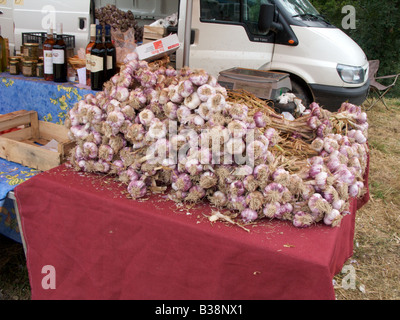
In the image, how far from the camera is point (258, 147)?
121cm

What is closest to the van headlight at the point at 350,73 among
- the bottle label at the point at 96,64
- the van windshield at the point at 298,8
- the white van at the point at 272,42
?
the white van at the point at 272,42

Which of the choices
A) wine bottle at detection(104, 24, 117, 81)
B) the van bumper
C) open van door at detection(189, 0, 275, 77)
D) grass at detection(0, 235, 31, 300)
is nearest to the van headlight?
the van bumper

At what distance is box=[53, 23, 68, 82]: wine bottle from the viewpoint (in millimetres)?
2197

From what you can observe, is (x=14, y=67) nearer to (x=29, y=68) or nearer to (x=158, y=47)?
(x=29, y=68)

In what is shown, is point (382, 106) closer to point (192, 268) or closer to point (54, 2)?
point (54, 2)

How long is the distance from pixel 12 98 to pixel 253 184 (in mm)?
1929

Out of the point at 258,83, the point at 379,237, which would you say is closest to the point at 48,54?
the point at 258,83

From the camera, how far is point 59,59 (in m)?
2.20

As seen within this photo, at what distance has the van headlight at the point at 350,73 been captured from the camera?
14.7 feet

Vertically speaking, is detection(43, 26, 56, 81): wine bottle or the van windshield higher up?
the van windshield

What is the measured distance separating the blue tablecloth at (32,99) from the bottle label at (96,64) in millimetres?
138

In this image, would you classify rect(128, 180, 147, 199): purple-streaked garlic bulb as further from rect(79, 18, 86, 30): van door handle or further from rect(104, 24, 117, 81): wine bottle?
rect(79, 18, 86, 30): van door handle

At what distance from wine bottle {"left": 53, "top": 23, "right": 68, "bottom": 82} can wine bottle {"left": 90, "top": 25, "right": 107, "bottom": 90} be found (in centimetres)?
31

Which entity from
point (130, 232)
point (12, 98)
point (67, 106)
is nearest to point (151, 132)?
point (130, 232)
